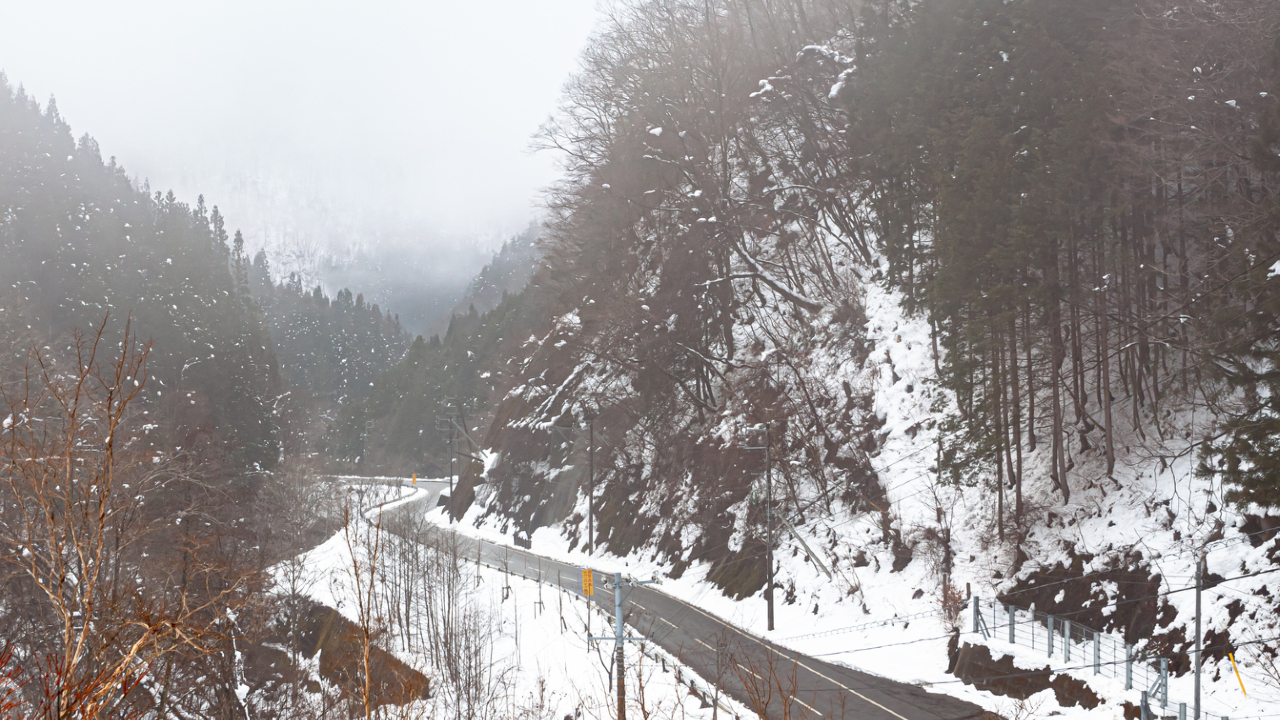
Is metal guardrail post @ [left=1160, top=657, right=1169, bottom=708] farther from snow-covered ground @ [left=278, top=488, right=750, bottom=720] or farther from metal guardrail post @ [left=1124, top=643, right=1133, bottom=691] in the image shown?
snow-covered ground @ [left=278, top=488, right=750, bottom=720]

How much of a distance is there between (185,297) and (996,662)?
6424cm

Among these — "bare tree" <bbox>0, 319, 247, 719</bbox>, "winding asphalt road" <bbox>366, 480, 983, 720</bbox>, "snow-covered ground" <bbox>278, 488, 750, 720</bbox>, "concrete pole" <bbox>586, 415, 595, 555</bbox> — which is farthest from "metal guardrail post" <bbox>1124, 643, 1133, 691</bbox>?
"concrete pole" <bbox>586, 415, 595, 555</bbox>

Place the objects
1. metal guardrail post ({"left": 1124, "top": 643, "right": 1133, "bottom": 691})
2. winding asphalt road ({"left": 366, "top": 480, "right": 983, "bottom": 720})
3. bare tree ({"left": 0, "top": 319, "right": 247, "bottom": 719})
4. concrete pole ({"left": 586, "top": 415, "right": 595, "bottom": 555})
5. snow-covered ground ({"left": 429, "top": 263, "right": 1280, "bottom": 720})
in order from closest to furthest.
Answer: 1. bare tree ({"left": 0, "top": 319, "right": 247, "bottom": 719})
2. metal guardrail post ({"left": 1124, "top": 643, "right": 1133, "bottom": 691})
3. snow-covered ground ({"left": 429, "top": 263, "right": 1280, "bottom": 720})
4. winding asphalt road ({"left": 366, "top": 480, "right": 983, "bottom": 720})
5. concrete pole ({"left": 586, "top": 415, "right": 595, "bottom": 555})

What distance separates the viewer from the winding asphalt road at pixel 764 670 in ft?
65.0

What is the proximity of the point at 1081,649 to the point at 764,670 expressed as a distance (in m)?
10.1

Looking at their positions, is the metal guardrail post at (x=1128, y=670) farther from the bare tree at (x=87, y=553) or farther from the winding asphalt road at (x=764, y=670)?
the bare tree at (x=87, y=553)

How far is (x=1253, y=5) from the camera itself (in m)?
18.5

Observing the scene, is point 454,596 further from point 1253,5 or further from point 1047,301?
point 1253,5

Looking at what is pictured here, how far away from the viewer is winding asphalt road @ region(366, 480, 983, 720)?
19812 millimetres

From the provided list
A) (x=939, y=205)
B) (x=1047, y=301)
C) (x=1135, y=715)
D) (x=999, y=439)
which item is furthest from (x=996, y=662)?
(x=939, y=205)

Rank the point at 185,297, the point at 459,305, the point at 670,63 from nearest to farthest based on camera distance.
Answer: the point at 670,63, the point at 185,297, the point at 459,305

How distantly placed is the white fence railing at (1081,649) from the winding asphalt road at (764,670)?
7.44 feet

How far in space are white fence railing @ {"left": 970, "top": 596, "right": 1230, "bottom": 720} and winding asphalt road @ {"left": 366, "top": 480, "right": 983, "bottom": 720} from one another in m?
2.27

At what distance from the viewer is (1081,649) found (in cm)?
1898
